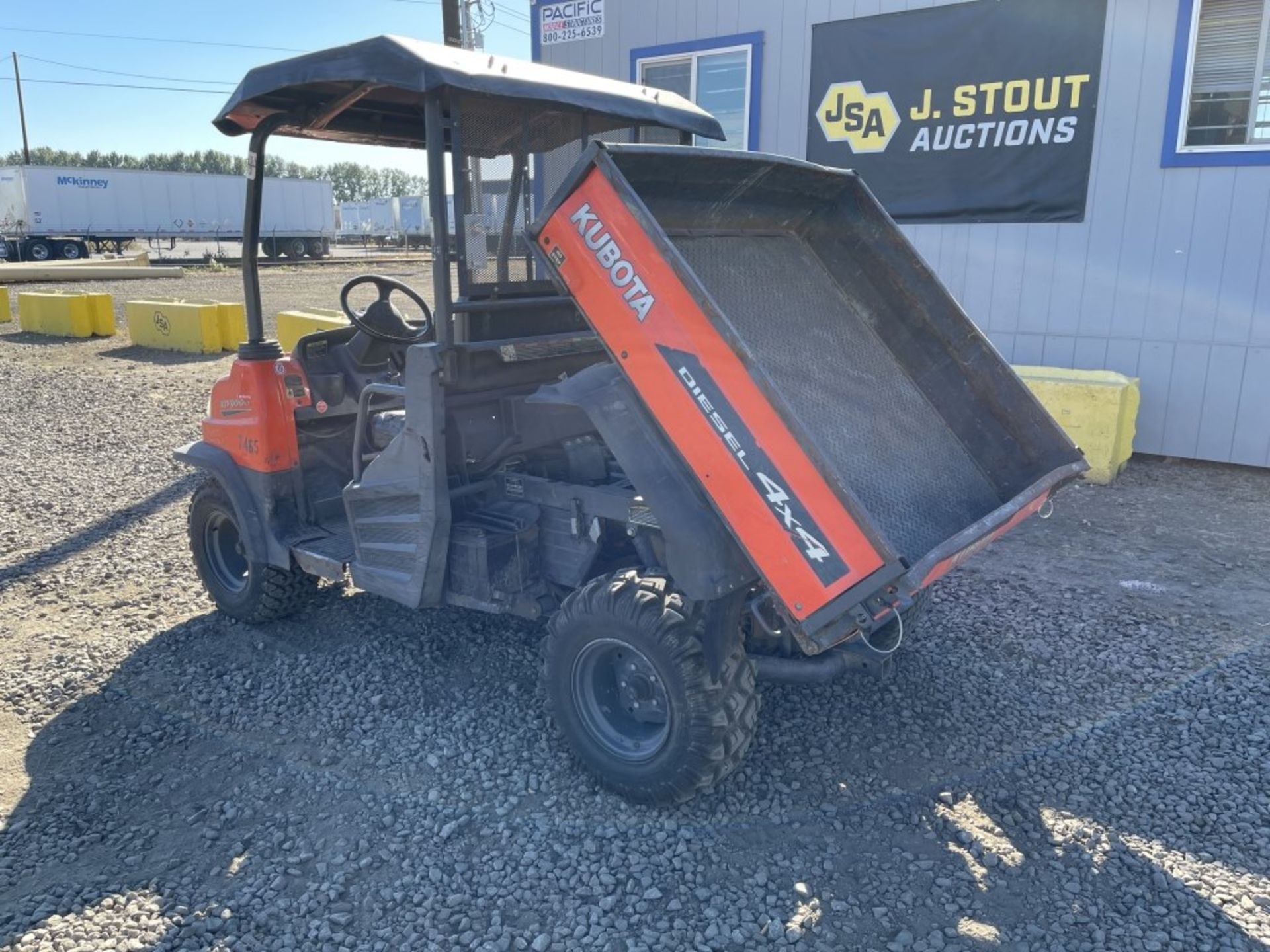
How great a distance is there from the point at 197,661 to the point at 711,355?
3.11 metres

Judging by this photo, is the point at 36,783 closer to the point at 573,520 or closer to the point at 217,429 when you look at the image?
the point at 217,429

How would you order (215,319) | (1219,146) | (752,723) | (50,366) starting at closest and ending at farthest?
(752,723) < (1219,146) < (50,366) < (215,319)

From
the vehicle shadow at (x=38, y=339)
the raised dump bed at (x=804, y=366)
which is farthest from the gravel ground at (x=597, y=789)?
the vehicle shadow at (x=38, y=339)

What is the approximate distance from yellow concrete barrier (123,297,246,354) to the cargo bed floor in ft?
38.4

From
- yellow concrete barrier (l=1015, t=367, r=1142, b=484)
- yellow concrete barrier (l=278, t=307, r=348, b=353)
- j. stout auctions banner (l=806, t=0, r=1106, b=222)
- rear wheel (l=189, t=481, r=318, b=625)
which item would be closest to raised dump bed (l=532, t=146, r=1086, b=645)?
rear wheel (l=189, t=481, r=318, b=625)

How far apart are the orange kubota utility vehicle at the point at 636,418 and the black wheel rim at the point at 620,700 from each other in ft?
0.03

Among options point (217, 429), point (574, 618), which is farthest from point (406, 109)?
point (574, 618)

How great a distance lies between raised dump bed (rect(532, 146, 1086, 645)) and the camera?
288cm

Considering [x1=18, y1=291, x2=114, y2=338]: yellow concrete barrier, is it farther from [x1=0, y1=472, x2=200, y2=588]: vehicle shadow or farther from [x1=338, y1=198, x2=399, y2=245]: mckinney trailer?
[x1=338, y1=198, x2=399, y2=245]: mckinney trailer

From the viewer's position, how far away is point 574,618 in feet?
11.3

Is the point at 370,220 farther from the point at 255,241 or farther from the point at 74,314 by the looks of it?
the point at 255,241

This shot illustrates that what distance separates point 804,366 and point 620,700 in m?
1.46

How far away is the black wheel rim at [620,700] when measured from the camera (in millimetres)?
3381

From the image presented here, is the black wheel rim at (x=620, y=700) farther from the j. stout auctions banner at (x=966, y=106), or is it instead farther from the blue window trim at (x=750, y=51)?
the blue window trim at (x=750, y=51)
